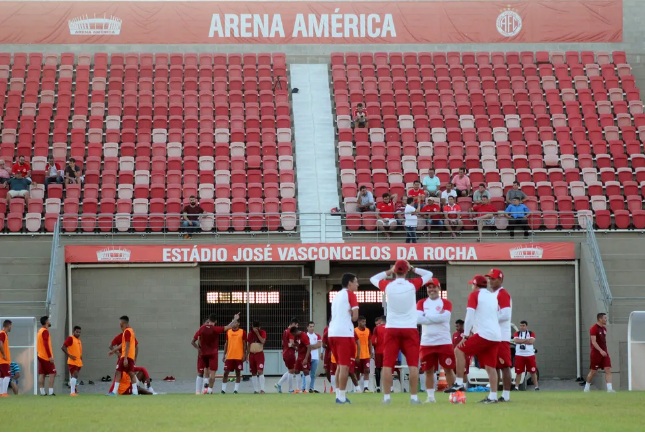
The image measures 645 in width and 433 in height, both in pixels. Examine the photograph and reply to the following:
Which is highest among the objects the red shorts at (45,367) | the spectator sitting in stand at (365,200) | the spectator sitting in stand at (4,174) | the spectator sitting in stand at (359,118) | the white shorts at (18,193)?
the spectator sitting in stand at (359,118)

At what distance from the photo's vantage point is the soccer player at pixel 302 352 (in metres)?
27.1

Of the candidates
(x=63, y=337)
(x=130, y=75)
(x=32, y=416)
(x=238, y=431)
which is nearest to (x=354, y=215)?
(x=63, y=337)

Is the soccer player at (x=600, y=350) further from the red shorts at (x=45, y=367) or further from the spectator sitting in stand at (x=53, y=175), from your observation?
the spectator sitting in stand at (x=53, y=175)

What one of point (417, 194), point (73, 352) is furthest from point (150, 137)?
point (73, 352)

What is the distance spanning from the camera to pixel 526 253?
30.5 metres

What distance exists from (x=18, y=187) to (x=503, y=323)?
17681mm

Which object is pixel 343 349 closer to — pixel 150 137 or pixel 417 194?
pixel 417 194

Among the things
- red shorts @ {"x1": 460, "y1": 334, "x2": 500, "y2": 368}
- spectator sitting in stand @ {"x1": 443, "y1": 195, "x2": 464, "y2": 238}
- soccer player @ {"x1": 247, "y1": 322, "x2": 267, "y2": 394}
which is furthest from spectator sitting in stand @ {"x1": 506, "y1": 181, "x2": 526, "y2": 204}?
red shorts @ {"x1": 460, "y1": 334, "x2": 500, "y2": 368}

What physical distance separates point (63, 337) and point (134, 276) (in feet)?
7.46

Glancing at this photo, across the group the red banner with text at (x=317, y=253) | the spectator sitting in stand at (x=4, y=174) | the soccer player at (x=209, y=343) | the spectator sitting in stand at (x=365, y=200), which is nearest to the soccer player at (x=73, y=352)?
the soccer player at (x=209, y=343)

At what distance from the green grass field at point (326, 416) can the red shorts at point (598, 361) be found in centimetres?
720

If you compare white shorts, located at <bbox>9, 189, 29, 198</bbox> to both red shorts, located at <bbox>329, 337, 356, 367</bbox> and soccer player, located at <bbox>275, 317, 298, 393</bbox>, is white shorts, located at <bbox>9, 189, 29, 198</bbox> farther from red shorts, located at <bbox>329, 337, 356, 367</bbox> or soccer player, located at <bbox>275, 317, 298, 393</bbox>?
red shorts, located at <bbox>329, 337, 356, 367</bbox>

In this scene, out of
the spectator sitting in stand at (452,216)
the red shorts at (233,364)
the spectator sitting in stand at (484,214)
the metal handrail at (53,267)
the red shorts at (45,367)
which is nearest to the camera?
the red shorts at (45,367)

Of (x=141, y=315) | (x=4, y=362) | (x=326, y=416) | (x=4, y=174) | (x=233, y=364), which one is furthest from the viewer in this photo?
(x=4, y=174)
